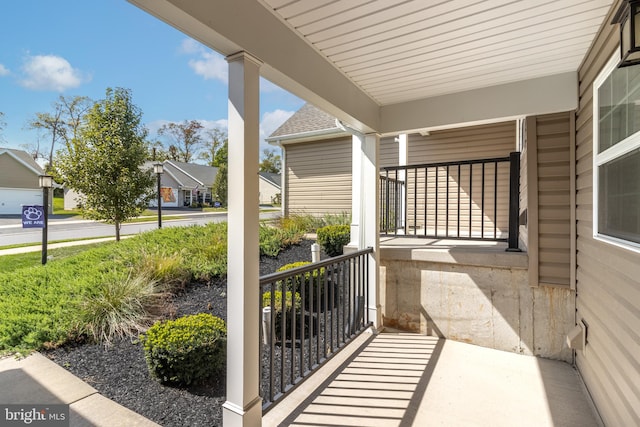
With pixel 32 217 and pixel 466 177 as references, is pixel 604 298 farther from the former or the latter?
pixel 32 217

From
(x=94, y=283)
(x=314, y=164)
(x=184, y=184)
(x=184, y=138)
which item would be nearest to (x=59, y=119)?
(x=314, y=164)

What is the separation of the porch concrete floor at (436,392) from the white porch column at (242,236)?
414mm

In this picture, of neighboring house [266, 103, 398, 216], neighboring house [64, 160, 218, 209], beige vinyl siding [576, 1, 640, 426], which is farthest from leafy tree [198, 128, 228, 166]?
beige vinyl siding [576, 1, 640, 426]

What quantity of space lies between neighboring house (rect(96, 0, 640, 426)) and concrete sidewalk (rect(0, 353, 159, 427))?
84cm

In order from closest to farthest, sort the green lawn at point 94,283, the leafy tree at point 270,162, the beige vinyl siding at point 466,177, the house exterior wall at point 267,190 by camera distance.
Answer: the green lawn at point 94,283 → the beige vinyl siding at point 466,177 → the house exterior wall at point 267,190 → the leafy tree at point 270,162

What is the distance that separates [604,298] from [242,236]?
7.25 ft

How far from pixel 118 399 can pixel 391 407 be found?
1.96 metres

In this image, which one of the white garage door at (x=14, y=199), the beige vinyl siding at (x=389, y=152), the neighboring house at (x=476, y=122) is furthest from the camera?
the white garage door at (x=14, y=199)

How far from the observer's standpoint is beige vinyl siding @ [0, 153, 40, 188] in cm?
1223

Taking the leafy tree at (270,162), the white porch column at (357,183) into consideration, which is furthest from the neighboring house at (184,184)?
the white porch column at (357,183)

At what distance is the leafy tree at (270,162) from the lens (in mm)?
34594

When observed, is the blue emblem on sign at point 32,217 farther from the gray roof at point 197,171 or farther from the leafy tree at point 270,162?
the leafy tree at point 270,162

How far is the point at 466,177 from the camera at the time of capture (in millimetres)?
5758

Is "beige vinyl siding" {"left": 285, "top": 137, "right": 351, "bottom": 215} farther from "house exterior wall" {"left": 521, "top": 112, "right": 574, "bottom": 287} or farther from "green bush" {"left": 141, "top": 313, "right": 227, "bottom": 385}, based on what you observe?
"green bush" {"left": 141, "top": 313, "right": 227, "bottom": 385}
